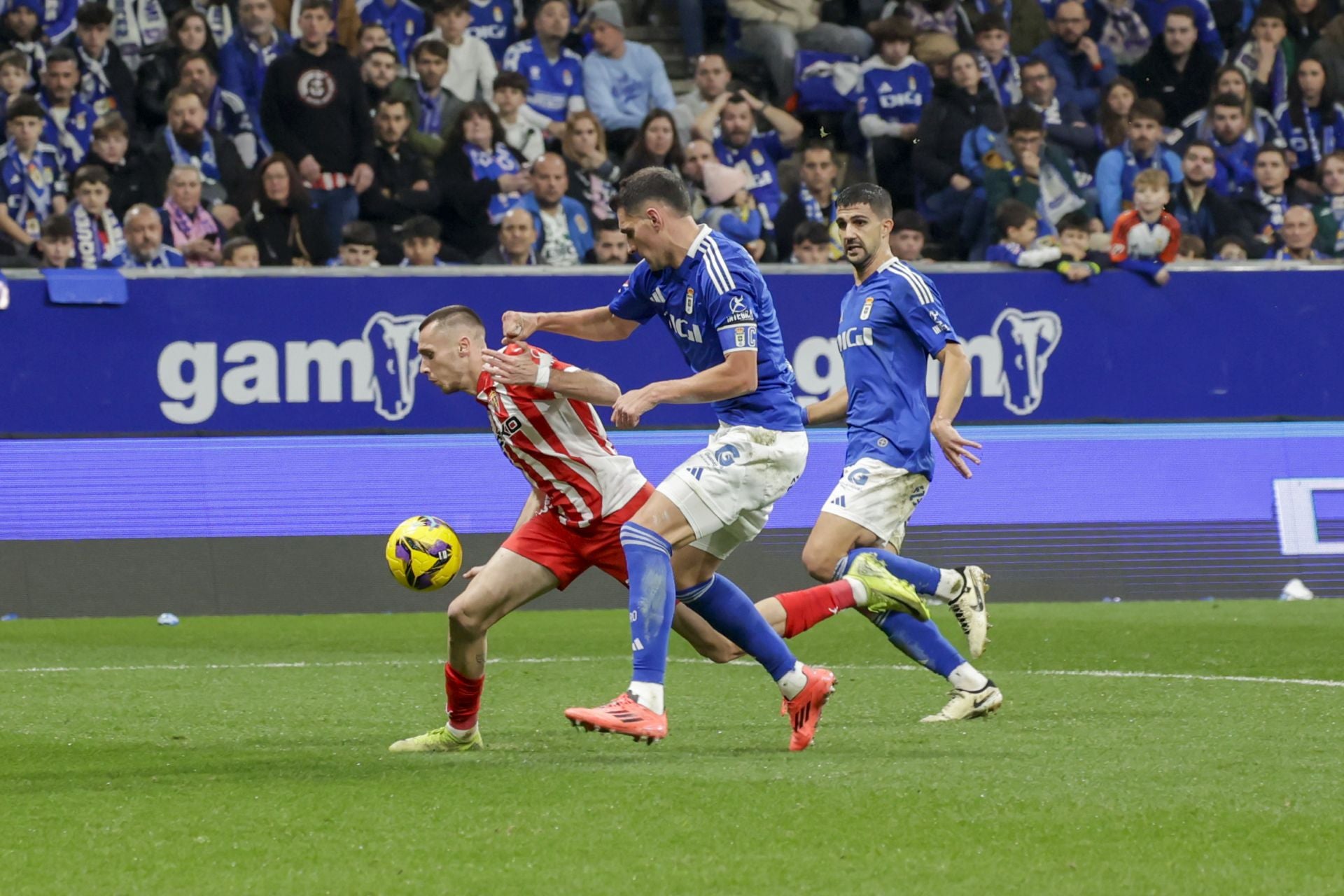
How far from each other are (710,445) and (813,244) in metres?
7.82

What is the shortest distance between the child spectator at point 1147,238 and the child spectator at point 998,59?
9.25 feet

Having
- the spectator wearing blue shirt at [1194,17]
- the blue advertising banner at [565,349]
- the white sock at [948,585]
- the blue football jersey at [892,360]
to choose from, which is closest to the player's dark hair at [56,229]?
the blue advertising banner at [565,349]

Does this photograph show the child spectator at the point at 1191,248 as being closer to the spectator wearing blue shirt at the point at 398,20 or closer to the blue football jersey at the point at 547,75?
the blue football jersey at the point at 547,75

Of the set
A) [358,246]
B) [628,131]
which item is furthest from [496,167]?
Answer: [358,246]

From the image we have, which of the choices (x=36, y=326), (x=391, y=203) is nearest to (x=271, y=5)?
(x=391, y=203)

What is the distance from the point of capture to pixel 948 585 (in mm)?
7664

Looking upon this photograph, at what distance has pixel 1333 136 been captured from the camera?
17422mm

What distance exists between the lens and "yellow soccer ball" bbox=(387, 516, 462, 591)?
23.6 ft

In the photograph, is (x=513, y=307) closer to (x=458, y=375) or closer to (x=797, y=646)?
(x=797, y=646)

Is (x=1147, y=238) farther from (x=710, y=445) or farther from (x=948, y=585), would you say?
(x=710, y=445)

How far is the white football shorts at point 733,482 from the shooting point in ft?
21.4

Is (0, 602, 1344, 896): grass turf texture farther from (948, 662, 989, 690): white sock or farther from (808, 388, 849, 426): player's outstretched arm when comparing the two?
(808, 388, 849, 426): player's outstretched arm

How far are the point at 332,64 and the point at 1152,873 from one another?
11.7m

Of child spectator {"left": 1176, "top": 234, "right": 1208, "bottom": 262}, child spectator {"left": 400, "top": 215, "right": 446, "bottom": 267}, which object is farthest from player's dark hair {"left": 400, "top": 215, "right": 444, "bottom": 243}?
child spectator {"left": 1176, "top": 234, "right": 1208, "bottom": 262}
